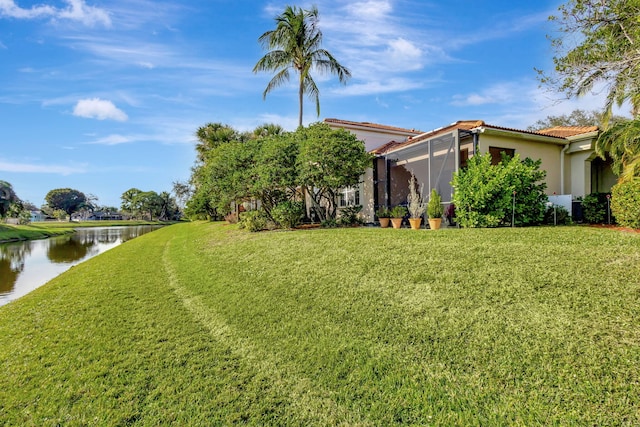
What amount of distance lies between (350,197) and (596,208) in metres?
9.45

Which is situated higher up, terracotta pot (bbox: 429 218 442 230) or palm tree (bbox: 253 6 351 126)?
palm tree (bbox: 253 6 351 126)

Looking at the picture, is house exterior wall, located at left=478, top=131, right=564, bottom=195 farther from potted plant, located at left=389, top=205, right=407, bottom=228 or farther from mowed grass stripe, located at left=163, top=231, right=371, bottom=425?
mowed grass stripe, located at left=163, top=231, right=371, bottom=425

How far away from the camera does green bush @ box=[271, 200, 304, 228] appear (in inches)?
519

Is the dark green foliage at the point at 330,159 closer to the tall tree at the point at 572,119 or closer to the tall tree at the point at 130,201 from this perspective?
the tall tree at the point at 572,119

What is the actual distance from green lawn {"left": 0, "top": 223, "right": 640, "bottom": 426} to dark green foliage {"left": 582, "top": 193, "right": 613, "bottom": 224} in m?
4.11

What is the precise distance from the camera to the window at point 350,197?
610 inches

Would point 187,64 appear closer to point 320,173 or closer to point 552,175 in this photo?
point 320,173

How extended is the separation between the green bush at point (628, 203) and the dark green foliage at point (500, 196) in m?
1.52

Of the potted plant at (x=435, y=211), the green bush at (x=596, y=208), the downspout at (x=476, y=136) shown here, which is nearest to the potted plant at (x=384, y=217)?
the potted plant at (x=435, y=211)

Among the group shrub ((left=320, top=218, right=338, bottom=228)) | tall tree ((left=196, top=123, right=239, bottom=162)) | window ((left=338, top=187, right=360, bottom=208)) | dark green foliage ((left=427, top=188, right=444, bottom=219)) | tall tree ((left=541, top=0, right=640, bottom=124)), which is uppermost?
tall tree ((left=196, top=123, right=239, bottom=162))

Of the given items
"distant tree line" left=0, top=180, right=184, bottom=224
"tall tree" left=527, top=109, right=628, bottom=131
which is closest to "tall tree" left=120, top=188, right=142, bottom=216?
"distant tree line" left=0, top=180, right=184, bottom=224

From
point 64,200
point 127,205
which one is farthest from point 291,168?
point 64,200

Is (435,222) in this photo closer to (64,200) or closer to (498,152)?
(498,152)

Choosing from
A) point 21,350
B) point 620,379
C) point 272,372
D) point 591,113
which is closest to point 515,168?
point 620,379
